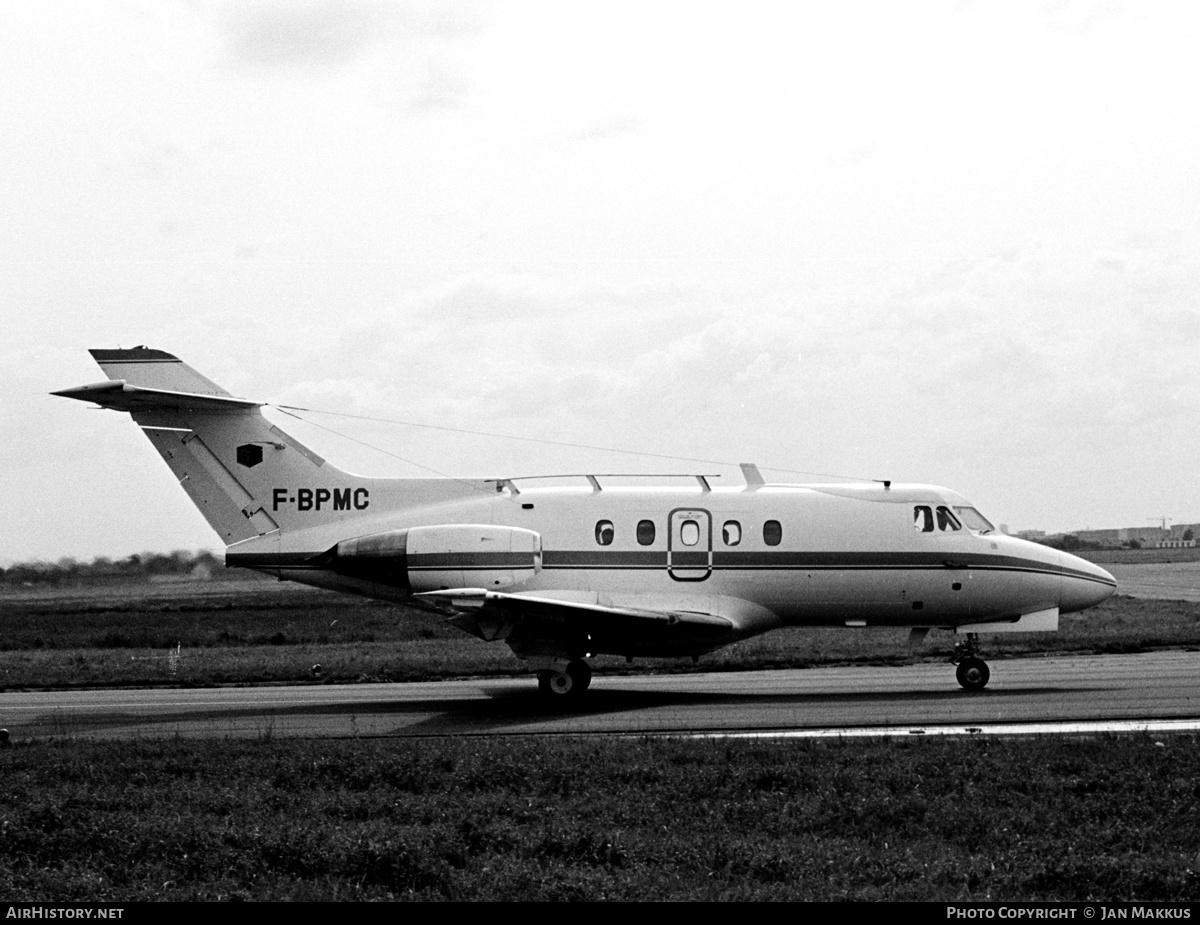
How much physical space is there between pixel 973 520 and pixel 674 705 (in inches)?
260

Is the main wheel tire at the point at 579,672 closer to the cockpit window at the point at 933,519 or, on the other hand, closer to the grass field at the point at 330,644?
the grass field at the point at 330,644

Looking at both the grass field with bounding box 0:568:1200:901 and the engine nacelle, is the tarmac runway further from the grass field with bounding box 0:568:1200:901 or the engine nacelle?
the grass field with bounding box 0:568:1200:901

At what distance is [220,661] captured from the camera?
29812 millimetres

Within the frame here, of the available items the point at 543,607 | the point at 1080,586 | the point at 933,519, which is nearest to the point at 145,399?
the point at 543,607

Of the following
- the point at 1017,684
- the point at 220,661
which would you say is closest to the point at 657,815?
the point at 1017,684

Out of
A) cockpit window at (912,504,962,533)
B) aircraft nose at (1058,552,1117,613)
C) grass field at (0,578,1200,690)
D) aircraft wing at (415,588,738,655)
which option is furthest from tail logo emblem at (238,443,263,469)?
aircraft nose at (1058,552,1117,613)

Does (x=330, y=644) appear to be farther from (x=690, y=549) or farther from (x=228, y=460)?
(x=690, y=549)

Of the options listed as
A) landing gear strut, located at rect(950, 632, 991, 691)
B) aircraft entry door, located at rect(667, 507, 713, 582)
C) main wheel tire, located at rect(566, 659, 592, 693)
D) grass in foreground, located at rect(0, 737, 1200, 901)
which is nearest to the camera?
grass in foreground, located at rect(0, 737, 1200, 901)

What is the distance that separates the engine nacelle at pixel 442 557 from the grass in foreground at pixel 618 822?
7.40m

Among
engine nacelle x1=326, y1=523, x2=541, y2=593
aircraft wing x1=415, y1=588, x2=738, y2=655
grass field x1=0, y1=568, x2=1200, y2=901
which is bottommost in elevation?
grass field x1=0, y1=568, x2=1200, y2=901

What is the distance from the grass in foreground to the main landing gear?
6817 mm

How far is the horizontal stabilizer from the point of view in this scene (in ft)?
Answer: 74.1

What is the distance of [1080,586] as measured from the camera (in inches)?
910
